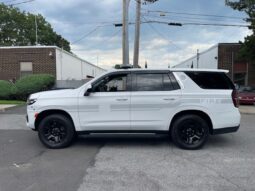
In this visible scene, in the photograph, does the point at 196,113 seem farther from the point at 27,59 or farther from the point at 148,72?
the point at 27,59

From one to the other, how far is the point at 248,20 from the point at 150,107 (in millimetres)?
17012

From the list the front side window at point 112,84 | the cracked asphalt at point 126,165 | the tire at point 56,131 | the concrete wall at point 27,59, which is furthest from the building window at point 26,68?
the front side window at point 112,84

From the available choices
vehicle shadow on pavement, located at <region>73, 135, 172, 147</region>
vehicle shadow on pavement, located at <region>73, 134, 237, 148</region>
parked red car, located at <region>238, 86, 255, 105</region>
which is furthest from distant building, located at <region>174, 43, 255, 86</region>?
vehicle shadow on pavement, located at <region>73, 135, 172, 147</region>

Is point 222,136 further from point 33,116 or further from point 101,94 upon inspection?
point 33,116

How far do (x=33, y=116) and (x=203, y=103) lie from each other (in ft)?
13.1

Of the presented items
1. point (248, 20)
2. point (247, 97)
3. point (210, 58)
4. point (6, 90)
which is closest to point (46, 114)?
point (6, 90)

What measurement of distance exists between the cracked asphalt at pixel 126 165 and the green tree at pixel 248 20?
14.3 meters

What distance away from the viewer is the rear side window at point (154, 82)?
7.53 meters

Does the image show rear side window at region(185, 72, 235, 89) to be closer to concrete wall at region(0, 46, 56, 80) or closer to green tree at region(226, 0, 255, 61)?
green tree at region(226, 0, 255, 61)

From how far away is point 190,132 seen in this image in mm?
7523

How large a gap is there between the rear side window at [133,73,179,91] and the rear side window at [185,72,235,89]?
45cm

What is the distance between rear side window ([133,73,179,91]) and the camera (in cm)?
753

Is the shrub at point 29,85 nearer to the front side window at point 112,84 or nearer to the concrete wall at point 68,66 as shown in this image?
the concrete wall at point 68,66

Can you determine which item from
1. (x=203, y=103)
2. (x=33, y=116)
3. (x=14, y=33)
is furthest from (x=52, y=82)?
(x=14, y=33)
